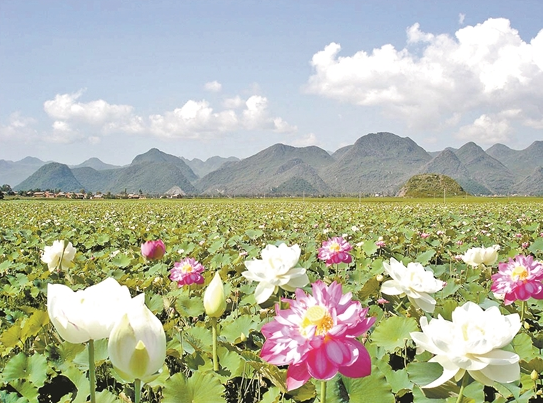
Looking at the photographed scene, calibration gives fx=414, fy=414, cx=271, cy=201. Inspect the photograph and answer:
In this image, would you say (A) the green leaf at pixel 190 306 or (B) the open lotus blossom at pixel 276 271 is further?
(A) the green leaf at pixel 190 306

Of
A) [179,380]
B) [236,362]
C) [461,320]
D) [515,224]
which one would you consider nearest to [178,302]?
[236,362]

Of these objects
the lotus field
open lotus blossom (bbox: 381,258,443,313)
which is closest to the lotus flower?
the lotus field

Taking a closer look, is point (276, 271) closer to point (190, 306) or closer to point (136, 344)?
point (136, 344)

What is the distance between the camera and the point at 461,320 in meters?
0.99

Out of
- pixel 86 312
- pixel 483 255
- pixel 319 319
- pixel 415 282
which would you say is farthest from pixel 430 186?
pixel 86 312

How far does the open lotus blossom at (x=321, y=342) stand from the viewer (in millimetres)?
813

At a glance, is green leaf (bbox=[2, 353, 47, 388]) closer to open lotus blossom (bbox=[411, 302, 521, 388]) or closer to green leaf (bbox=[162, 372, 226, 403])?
green leaf (bbox=[162, 372, 226, 403])

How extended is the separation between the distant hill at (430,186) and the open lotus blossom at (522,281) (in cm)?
9348

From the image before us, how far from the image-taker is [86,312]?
34.1 inches

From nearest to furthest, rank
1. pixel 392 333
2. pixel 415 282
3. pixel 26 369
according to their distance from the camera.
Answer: pixel 415 282 → pixel 26 369 → pixel 392 333

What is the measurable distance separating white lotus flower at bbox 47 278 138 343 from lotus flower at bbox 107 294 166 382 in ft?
0.21

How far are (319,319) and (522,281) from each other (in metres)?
1.41

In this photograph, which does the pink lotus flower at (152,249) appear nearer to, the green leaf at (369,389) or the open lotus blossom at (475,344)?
the green leaf at (369,389)

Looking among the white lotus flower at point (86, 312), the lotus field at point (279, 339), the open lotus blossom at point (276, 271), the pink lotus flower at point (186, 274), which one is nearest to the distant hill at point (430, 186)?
the lotus field at point (279, 339)
